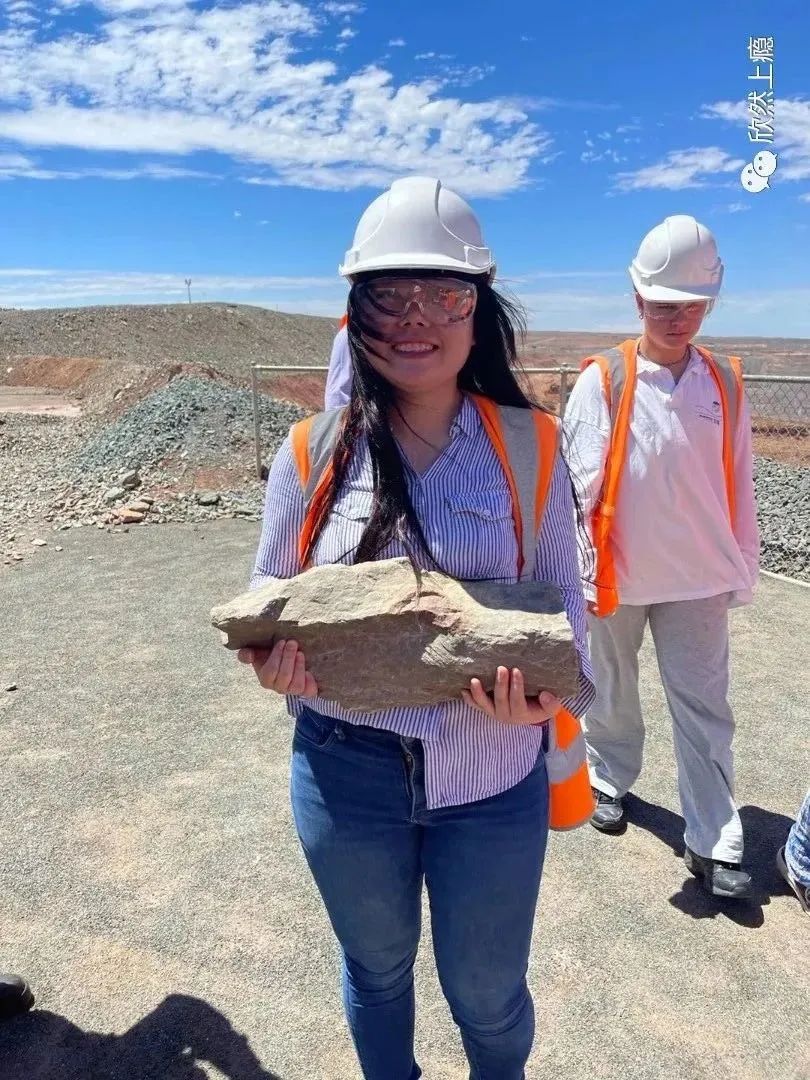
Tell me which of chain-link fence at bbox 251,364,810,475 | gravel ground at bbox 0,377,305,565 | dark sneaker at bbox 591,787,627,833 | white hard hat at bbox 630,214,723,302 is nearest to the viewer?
white hard hat at bbox 630,214,723,302

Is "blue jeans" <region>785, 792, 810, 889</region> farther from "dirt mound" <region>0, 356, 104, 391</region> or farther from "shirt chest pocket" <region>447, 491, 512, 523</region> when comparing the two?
"dirt mound" <region>0, 356, 104, 391</region>

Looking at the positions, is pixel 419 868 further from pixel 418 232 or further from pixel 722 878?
pixel 722 878

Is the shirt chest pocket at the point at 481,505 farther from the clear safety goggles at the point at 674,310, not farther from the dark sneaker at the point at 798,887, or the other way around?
the dark sneaker at the point at 798,887

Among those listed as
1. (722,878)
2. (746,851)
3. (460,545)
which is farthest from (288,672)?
(746,851)

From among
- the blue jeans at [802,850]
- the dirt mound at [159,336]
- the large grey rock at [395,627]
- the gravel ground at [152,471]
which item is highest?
the dirt mound at [159,336]

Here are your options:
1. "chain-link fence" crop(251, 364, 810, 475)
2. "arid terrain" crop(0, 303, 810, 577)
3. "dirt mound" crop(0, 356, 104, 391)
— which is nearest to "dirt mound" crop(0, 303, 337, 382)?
"dirt mound" crop(0, 356, 104, 391)

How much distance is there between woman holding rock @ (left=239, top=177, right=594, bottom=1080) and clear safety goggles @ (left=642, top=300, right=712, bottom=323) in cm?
126

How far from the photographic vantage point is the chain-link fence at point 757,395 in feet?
25.7

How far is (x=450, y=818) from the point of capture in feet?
5.51

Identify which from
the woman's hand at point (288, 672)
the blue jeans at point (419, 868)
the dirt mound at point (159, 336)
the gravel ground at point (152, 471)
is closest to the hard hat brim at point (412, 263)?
the woman's hand at point (288, 672)

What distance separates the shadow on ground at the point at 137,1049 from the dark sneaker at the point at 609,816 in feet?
5.47

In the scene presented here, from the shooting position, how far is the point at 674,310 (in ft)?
9.34

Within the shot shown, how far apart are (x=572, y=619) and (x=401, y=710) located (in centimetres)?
41

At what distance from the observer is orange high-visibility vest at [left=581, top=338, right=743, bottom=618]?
9.66ft
